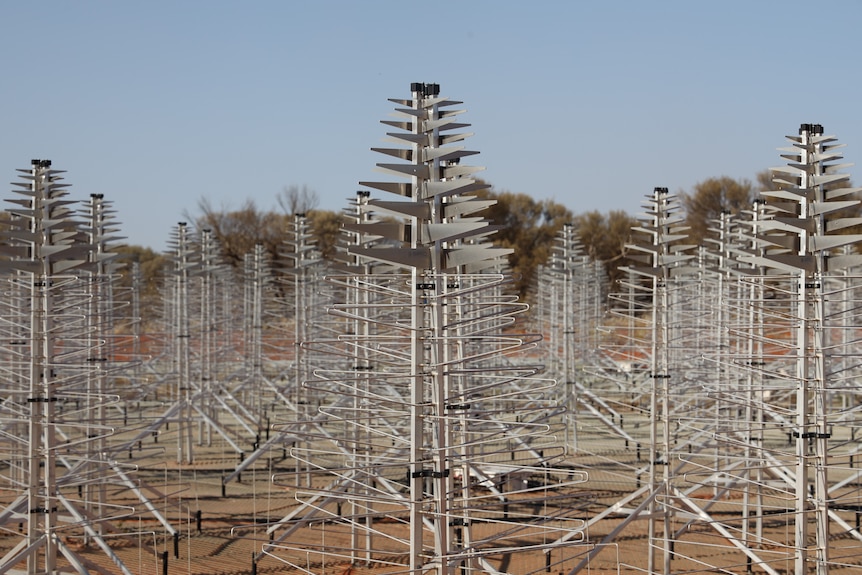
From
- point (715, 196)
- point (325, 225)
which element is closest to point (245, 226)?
point (325, 225)

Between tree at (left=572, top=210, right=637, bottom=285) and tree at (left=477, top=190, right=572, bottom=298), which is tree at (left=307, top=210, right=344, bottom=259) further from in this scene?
tree at (left=572, top=210, right=637, bottom=285)

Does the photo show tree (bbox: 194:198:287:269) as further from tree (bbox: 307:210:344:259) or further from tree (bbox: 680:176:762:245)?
tree (bbox: 680:176:762:245)

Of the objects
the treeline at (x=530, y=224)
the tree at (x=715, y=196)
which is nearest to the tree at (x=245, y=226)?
the treeline at (x=530, y=224)

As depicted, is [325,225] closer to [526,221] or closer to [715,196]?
[526,221]

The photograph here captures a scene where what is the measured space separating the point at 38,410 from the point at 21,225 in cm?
219

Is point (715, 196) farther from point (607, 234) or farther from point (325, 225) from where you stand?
point (325, 225)

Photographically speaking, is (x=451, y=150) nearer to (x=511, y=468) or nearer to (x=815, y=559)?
(x=511, y=468)

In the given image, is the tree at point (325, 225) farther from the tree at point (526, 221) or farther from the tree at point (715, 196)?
the tree at point (715, 196)

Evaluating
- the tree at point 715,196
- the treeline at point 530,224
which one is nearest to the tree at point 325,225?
the treeline at point 530,224

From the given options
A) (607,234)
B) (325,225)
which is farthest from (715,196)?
(325,225)

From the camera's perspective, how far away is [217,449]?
21.1 m

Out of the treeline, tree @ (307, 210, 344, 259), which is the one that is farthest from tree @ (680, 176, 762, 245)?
tree @ (307, 210, 344, 259)

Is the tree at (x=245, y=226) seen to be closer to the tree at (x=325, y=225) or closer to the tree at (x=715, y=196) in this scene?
the tree at (x=325, y=225)

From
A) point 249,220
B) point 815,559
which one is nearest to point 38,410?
point 815,559
